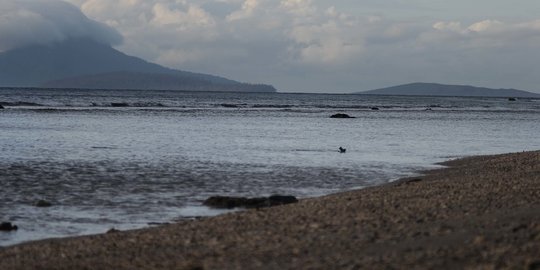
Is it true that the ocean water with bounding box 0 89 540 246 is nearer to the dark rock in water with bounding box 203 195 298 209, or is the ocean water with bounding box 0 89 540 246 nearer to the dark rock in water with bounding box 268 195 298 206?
the dark rock in water with bounding box 203 195 298 209

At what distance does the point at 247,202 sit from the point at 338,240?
866cm

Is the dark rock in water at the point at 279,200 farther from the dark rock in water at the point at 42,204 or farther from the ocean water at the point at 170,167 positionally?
the dark rock in water at the point at 42,204

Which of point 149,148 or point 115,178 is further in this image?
point 149,148

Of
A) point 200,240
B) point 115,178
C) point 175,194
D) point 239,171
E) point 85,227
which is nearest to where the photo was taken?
point 200,240

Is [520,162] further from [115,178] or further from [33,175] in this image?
[33,175]

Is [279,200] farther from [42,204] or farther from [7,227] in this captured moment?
[7,227]

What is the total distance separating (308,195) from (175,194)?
375cm

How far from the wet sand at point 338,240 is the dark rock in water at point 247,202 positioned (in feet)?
6.67

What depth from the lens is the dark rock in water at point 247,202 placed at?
21.3 meters

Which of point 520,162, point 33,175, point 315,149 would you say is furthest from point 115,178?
point 315,149

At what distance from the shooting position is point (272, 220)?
16516mm

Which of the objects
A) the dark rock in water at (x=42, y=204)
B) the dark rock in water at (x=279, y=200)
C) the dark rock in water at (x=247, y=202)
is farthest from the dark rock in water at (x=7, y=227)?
the dark rock in water at (x=279, y=200)

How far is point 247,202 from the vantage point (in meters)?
21.9

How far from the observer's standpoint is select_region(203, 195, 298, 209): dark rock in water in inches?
837
